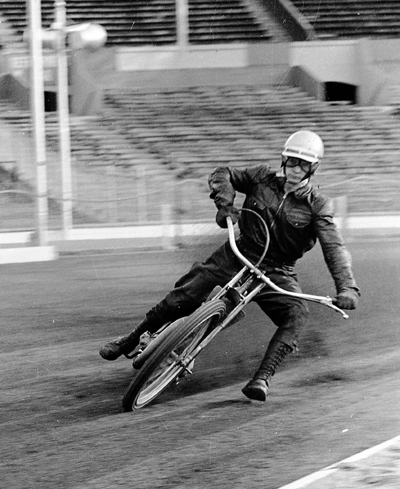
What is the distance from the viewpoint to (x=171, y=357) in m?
5.23

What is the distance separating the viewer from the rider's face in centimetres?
543

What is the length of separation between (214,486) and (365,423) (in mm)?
1411

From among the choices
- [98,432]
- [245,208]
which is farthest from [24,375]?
[245,208]

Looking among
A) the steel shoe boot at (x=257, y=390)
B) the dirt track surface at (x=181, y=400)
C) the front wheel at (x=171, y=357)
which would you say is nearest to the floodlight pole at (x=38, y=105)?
the dirt track surface at (x=181, y=400)

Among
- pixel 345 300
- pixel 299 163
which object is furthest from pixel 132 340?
pixel 299 163

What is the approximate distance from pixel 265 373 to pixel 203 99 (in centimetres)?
441

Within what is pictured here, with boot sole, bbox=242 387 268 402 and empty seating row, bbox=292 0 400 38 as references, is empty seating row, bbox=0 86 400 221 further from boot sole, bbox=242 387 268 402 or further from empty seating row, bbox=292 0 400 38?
boot sole, bbox=242 387 268 402

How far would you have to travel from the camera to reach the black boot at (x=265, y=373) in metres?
5.41

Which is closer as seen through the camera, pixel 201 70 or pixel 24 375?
pixel 24 375

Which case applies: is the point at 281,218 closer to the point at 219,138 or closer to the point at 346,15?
the point at 346,15

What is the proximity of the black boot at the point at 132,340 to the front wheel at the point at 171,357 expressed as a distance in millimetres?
347

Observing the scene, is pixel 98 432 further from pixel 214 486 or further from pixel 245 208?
pixel 245 208

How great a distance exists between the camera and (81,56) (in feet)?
29.5

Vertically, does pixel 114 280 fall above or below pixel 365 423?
below
